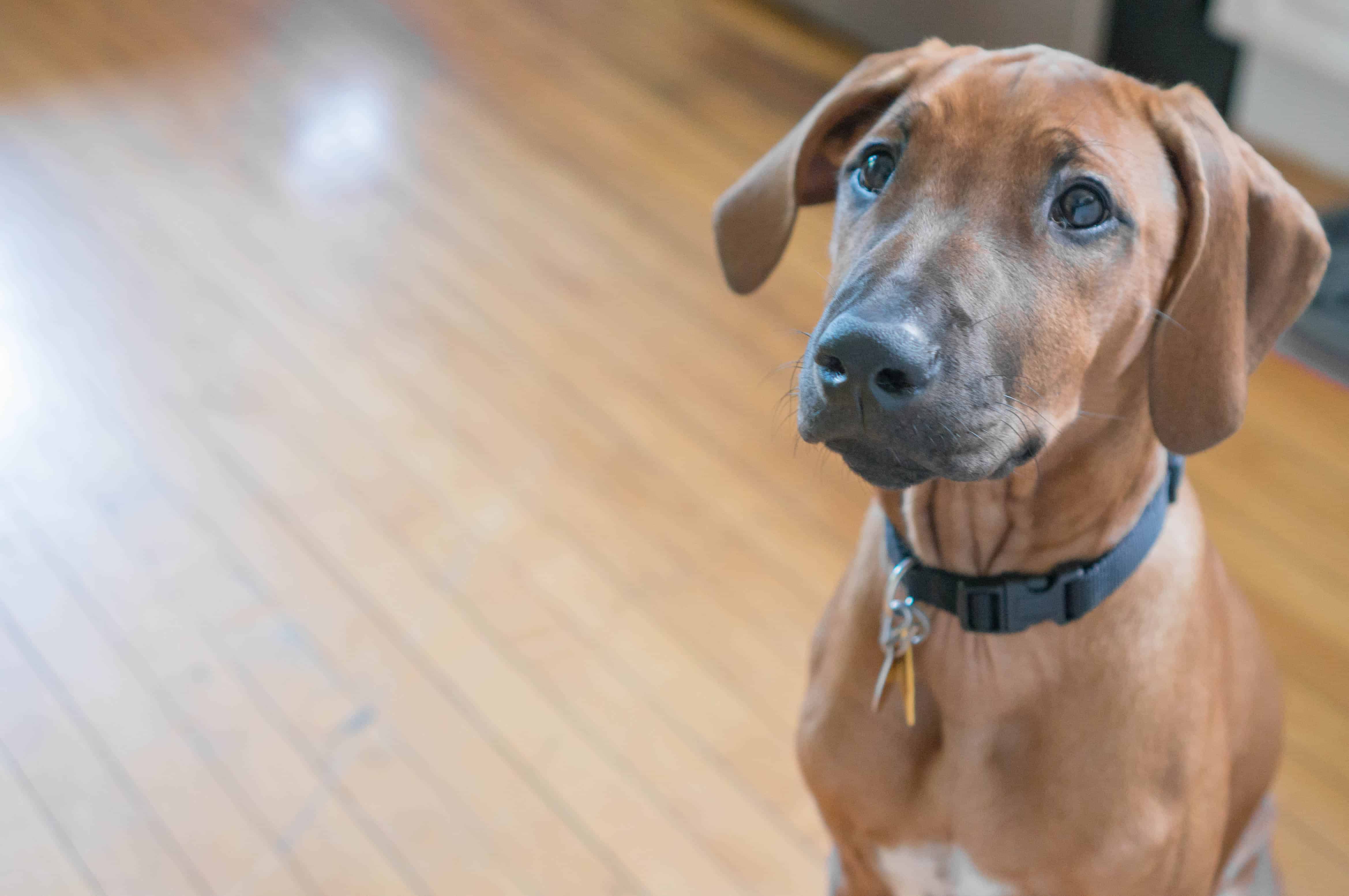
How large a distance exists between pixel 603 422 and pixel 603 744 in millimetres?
784

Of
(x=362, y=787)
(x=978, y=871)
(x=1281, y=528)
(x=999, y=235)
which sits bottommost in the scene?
(x=362, y=787)

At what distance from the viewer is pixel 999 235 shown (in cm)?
105

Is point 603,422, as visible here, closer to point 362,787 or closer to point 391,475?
point 391,475

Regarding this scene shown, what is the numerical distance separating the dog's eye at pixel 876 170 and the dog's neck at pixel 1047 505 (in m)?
0.28

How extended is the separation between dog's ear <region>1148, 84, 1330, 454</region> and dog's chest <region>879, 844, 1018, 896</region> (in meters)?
0.47

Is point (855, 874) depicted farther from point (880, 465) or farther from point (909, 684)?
point (880, 465)

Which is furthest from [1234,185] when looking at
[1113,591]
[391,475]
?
[391,475]

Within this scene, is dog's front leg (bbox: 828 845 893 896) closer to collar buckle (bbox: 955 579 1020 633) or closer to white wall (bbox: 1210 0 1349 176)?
collar buckle (bbox: 955 579 1020 633)

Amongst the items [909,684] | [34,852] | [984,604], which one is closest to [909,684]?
[909,684]

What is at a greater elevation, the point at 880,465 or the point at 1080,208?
the point at 1080,208

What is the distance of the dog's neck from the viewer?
45.6 inches

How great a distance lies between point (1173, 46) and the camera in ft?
10.4

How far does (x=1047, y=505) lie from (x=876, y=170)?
0.35 m

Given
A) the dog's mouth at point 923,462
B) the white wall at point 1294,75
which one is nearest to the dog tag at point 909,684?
the dog's mouth at point 923,462
